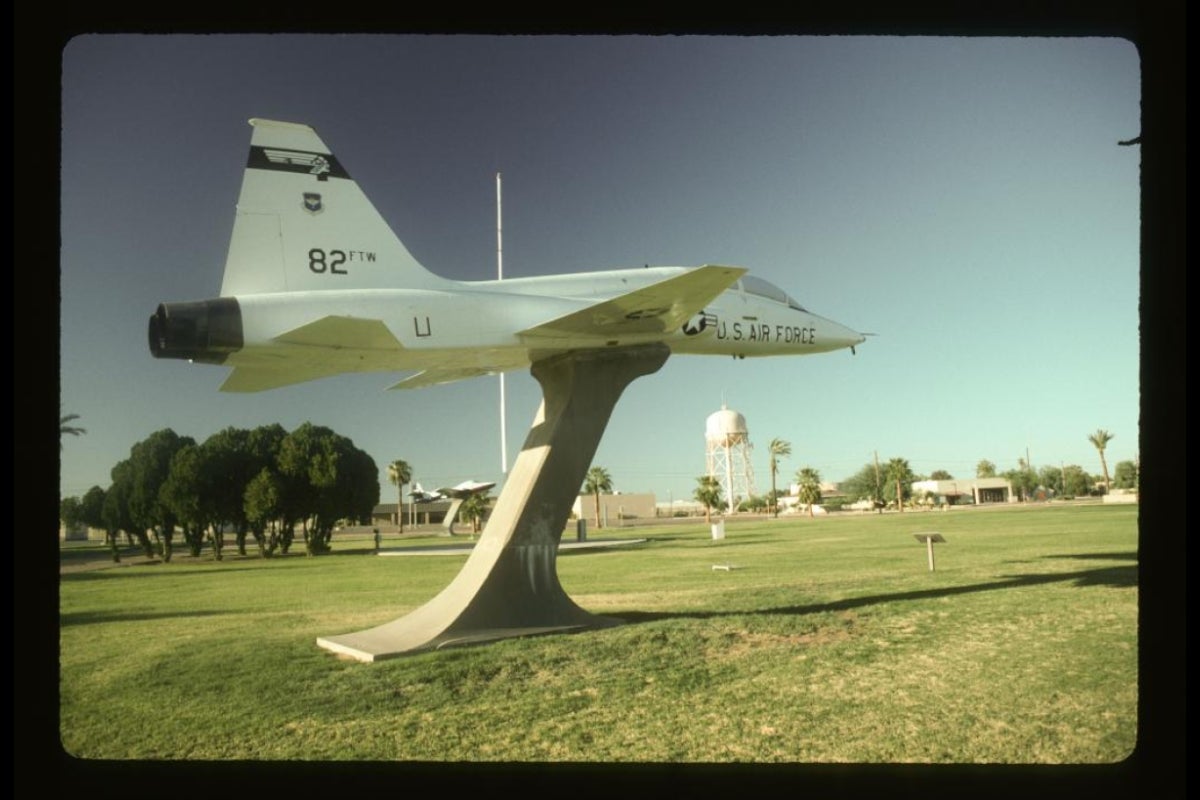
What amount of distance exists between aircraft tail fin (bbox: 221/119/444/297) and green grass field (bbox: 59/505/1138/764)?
14.8 feet

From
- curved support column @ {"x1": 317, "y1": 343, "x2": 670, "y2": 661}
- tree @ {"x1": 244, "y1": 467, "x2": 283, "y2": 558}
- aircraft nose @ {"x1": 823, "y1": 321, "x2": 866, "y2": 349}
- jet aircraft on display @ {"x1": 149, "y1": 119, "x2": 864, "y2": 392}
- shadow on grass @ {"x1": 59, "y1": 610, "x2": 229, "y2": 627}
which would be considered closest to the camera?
jet aircraft on display @ {"x1": 149, "y1": 119, "x2": 864, "y2": 392}

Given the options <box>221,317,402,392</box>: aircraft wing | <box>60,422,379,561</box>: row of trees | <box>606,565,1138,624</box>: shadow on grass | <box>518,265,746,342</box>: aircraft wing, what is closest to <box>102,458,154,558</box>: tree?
<box>60,422,379,561</box>: row of trees

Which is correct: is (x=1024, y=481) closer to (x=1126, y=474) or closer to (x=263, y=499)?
(x=1126, y=474)

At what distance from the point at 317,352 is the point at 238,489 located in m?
25.3

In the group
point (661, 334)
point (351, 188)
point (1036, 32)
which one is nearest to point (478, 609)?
point (661, 334)

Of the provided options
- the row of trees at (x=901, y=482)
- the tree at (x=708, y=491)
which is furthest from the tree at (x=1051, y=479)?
the tree at (x=708, y=491)

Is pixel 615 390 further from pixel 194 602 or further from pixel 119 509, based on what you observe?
pixel 119 509

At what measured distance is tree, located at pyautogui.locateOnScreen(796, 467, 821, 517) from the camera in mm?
64375

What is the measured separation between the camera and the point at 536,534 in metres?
10.6

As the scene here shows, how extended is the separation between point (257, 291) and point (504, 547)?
4.40 metres

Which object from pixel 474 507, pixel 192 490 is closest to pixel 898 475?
pixel 474 507

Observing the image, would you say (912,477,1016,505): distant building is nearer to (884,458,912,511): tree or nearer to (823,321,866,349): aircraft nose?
(884,458,912,511): tree

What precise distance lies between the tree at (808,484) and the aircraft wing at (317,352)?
193 ft

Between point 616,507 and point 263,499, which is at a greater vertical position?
point 263,499
